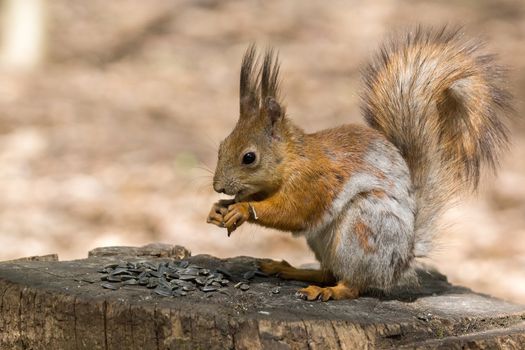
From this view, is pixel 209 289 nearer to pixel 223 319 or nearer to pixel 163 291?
pixel 163 291

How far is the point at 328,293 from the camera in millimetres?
2838

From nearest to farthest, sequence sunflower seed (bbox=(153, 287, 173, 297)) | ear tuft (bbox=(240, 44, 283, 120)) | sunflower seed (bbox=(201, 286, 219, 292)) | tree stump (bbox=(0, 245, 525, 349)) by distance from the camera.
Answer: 1. tree stump (bbox=(0, 245, 525, 349))
2. sunflower seed (bbox=(153, 287, 173, 297))
3. sunflower seed (bbox=(201, 286, 219, 292))
4. ear tuft (bbox=(240, 44, 283, 120))

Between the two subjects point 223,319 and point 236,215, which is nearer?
point 223,319

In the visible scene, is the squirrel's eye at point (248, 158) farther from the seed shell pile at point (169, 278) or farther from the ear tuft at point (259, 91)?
the seed shell pile at point (169, 278)

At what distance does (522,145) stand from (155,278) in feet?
16.0

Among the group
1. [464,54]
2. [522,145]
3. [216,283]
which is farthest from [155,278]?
[522,145]

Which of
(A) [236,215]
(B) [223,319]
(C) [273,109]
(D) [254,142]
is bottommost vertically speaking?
(B) [223,319]

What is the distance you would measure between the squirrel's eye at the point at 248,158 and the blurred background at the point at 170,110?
2.07 feet

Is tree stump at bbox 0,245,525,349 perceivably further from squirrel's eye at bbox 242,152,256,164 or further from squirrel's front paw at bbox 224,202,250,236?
squirrel's eye at bbox 242,152,256,164

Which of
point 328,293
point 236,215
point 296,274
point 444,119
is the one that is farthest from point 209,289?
Answer: point 444,119

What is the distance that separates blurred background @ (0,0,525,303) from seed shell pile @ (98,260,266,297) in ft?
2.89

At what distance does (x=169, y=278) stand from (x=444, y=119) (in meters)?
1.18

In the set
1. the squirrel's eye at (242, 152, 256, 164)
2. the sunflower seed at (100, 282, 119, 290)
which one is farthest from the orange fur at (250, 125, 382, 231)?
the sunflower seed at (100, 282, 119, 290)

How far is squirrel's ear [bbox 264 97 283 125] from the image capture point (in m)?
2.99
